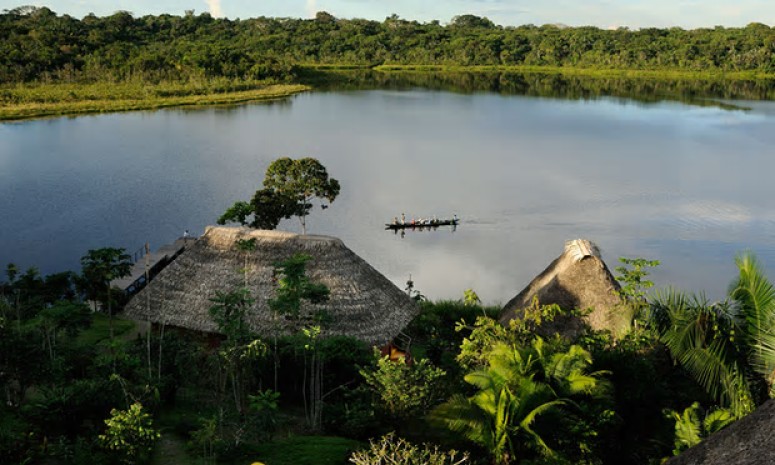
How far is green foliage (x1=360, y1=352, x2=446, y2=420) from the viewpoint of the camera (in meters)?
10.8

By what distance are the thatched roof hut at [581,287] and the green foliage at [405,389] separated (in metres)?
3.33

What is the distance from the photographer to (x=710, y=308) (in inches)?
328

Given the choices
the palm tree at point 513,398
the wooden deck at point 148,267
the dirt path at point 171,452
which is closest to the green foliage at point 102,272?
the wooden deck at point 148,267

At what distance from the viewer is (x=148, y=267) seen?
17625mm

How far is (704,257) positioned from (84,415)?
73.4ft

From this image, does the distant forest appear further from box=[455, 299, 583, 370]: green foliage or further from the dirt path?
box=[455, 299, 583, 370]: green foliage

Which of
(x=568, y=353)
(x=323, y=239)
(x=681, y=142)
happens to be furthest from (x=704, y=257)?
(x=681, y=142)

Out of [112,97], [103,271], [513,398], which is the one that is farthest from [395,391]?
[112,97]

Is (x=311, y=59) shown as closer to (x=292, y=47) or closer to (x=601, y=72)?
(x=292, y=47)

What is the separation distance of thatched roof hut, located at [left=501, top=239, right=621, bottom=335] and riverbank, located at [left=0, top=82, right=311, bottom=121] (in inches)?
1901

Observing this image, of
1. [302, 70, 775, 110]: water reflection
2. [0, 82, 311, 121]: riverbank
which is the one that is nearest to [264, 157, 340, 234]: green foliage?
[0, 82, 311, 121]: riverbank

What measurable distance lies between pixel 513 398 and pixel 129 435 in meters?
4.99

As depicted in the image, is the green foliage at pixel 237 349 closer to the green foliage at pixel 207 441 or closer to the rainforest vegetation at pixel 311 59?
the green foliage at pixel 207 441

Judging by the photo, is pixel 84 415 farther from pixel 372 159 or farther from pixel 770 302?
pixel 372 159
